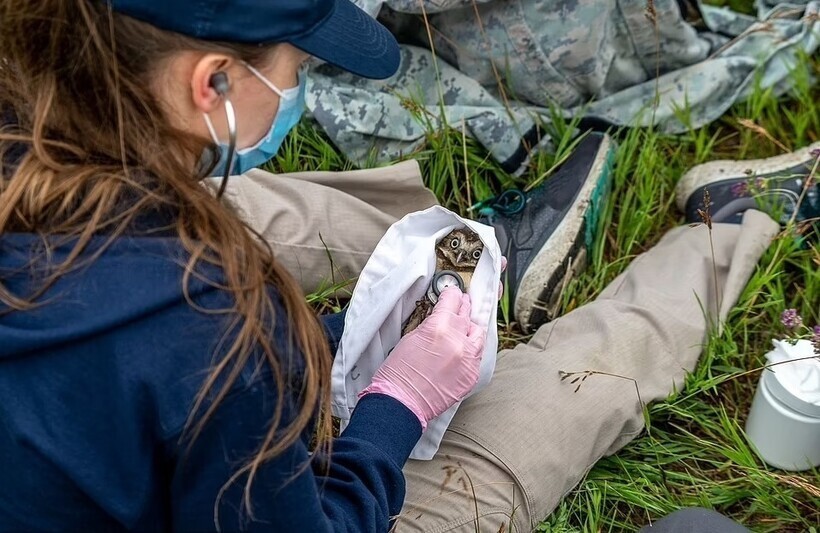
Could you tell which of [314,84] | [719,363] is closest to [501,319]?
[719,363]

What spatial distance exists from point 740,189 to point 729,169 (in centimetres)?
11

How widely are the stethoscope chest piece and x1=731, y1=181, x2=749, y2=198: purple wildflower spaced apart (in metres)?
0.88

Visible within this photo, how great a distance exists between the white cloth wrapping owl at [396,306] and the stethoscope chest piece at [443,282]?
0.06 feet

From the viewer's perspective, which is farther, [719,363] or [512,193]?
[512,193]

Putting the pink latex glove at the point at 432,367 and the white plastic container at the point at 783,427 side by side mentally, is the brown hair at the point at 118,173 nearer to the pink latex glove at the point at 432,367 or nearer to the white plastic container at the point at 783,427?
the pink latex glove at the point at 432,367

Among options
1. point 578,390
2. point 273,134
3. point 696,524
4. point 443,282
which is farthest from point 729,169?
point 273,134

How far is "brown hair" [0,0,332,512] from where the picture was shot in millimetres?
1054

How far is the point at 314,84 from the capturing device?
7.83 ft

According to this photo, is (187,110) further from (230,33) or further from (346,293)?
(346,293)

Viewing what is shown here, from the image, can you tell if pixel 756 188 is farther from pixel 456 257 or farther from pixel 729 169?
pixel 456 257

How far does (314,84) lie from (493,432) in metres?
1.10

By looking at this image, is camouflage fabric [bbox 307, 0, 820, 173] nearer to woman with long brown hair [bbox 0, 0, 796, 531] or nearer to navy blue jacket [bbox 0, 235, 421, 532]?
woman with long brown hair [bbox 0, 0, 796, 531]

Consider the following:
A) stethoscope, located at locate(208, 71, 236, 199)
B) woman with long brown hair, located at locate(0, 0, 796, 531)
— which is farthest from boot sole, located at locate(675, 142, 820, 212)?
stethoscope, located at locate(208, 71, 236, 199)

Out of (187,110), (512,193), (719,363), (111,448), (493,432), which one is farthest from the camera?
(512,193)
